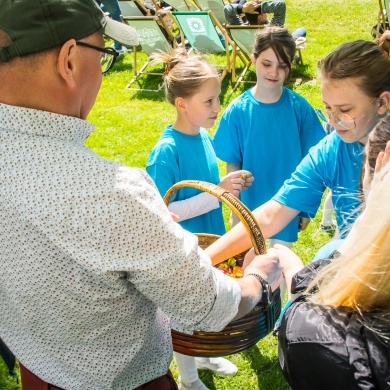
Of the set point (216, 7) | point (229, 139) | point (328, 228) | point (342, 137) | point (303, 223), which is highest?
point (342, 137)

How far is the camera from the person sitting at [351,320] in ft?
3.62

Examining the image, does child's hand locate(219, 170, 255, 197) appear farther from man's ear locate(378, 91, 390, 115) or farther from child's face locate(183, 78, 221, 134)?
man's ear locate(378, 91, 390, 115)

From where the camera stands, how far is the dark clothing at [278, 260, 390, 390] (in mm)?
1088

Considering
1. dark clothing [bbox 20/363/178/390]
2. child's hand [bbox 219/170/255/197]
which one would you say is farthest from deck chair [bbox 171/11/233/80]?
dark clothing [bbox 20/363/178/390]

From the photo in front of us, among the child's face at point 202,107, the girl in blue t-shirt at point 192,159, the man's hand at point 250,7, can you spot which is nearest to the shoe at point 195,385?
the girl in blue t-shirt at point 192,159

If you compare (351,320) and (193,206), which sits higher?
(351,320)

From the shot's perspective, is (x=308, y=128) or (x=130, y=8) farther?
(x=130, y=8)

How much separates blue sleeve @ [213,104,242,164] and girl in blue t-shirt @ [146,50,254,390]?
0.17 meters

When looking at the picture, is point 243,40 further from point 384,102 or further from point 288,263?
point 288,263

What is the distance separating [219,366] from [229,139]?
130cm

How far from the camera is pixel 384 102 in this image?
2.21 m

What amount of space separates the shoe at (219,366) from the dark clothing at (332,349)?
5.65ft

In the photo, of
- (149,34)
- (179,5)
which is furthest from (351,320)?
(179,5)

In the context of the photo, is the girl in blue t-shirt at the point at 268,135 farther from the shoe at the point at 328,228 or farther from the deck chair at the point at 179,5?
the deck chair at the point at 179,5
